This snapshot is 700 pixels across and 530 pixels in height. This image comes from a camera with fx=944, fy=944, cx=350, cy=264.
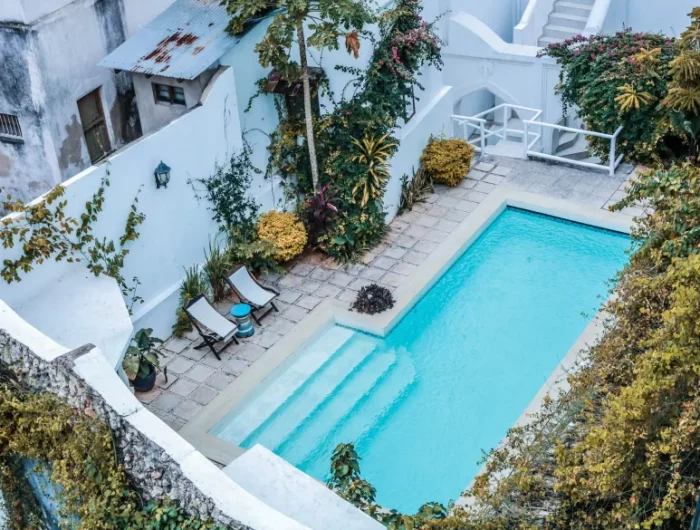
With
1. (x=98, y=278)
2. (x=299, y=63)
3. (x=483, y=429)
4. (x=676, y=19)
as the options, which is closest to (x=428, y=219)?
(x=299, y=63)

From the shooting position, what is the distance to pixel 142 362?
13.0m

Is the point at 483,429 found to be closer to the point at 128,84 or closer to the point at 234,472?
the point at 234,472

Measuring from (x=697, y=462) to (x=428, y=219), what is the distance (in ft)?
30.5

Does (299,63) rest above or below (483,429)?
above

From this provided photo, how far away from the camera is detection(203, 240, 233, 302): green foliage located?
14.9 meters

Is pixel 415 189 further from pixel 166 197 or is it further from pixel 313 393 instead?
pixel 313 393

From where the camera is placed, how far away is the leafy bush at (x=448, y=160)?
693 inches

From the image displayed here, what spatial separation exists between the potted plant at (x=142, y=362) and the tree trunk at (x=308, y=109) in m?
4.17

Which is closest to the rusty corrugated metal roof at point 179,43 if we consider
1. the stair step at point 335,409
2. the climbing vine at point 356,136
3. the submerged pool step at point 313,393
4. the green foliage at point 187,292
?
the climbing vine at point 356,136

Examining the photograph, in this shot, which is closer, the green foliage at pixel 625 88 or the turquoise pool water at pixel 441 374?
the turquoise pool water at pixel 441 374

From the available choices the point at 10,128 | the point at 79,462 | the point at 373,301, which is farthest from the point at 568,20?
the point at 79,462

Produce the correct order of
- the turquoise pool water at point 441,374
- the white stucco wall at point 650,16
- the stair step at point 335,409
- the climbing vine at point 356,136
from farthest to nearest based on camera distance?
the white stucco wall at point 650,16 → the climbing vine at point 356,136 → the stair step at point 335,409 → the turquoise pool water at point 441,374

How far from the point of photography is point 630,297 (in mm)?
10586

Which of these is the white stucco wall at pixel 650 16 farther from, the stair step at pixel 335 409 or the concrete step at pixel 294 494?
the concrete step at pixel 294 494
